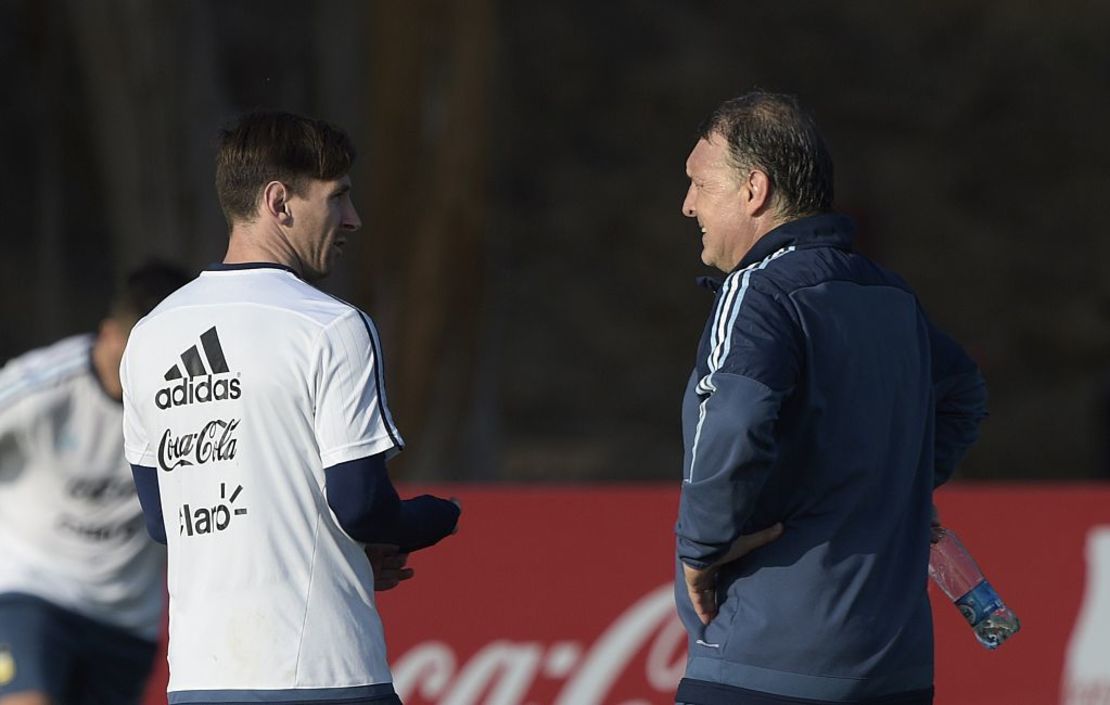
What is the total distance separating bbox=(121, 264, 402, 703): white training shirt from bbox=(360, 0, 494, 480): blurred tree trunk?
7876mm

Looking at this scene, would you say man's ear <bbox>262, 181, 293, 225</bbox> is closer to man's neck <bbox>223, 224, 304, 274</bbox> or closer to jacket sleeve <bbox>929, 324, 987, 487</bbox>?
man's neck <bbox>223, 224, 304, 274</bbox>

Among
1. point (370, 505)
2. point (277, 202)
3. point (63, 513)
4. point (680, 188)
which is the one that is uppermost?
point (277, 202)

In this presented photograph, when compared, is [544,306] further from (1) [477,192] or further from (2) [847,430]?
(2) [847,430]

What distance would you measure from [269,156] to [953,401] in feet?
4.74

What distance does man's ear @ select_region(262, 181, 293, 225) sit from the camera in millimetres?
3090

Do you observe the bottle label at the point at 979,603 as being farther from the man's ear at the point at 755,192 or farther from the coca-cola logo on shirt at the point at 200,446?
the coca-cola logo on shirt at the point at 200,446

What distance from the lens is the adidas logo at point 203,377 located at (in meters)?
3.01

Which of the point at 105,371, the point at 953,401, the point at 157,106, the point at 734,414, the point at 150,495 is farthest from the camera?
the point at 157,106

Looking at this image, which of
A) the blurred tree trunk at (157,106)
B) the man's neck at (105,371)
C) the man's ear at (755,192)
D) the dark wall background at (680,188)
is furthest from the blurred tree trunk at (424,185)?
the man's ear at (755,192)

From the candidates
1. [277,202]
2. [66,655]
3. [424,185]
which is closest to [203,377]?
[277,202]

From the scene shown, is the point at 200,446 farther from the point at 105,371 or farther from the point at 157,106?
the point at 157,106

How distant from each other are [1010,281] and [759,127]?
19172 mm

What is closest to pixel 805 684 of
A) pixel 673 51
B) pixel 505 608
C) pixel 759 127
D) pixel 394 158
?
pixel 759 127

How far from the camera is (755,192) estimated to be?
10.4ft
